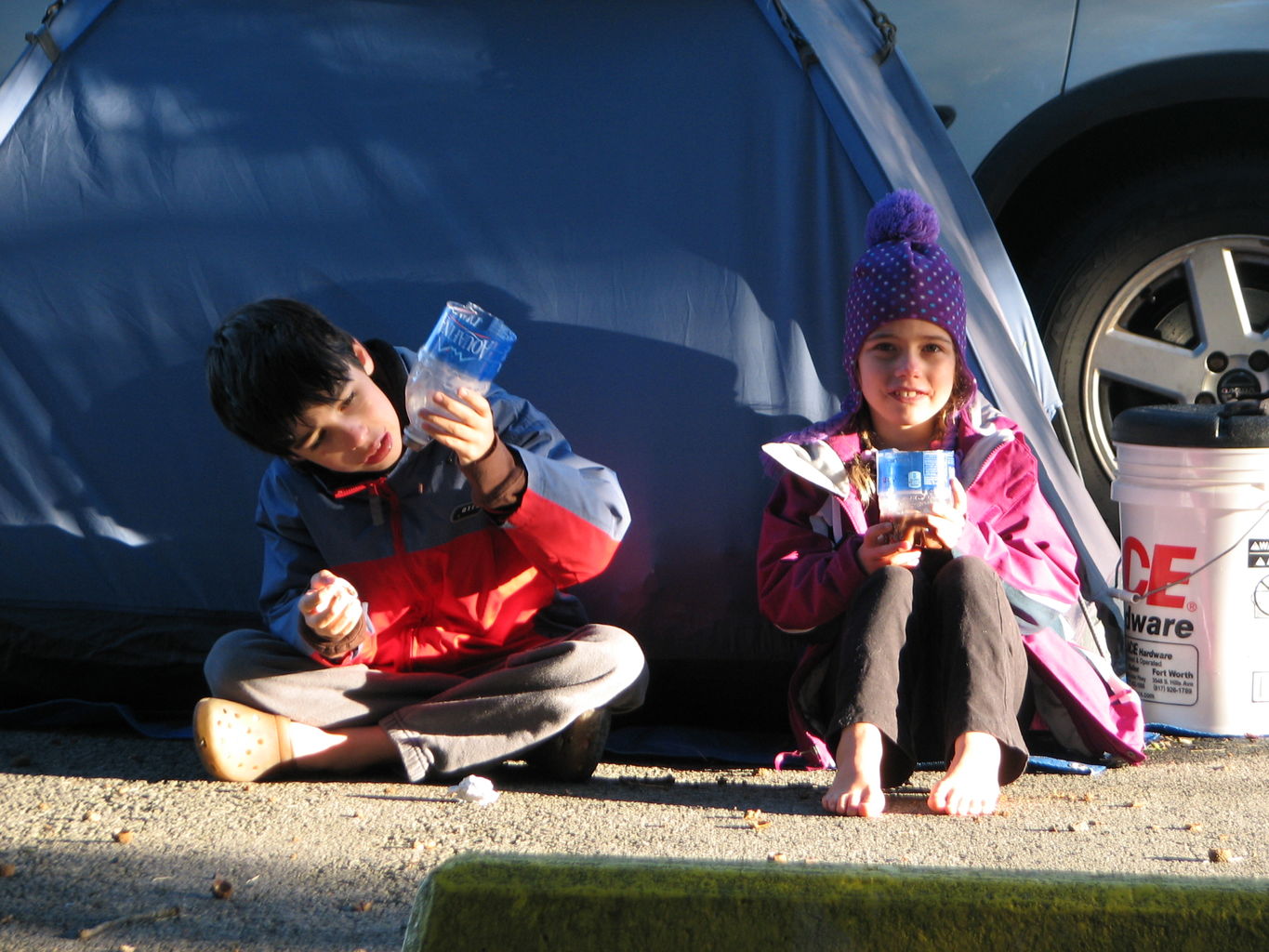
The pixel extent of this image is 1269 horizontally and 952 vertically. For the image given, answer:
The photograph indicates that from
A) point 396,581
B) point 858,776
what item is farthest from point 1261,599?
point 396,581

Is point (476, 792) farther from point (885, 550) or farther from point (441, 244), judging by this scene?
point (441, 244)

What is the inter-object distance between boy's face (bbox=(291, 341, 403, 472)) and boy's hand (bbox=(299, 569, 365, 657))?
8.3 inches

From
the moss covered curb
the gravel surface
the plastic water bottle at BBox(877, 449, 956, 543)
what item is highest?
the plastic water bottle at BBox(877, 449, 956, 543)

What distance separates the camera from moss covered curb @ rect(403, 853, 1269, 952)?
1199 mm

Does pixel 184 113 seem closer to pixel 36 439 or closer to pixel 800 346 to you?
pixel 36 439

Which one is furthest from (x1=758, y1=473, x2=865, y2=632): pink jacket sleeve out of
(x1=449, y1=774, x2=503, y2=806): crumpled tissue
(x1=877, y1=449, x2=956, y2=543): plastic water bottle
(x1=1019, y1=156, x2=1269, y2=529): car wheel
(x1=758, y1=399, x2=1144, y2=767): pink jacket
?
(x1=1019, y1=156, x2=1269, y2=529): car wheel

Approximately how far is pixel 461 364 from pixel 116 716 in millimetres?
1386

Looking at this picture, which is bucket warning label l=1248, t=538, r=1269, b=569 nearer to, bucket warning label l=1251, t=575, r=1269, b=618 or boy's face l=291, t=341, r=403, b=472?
bucket warning label l=1251, t=575, r=1269, b=618

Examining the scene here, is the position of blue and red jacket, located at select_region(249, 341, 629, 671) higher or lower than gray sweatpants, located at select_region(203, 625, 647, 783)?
higher

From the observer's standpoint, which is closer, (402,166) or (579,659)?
(579,659)

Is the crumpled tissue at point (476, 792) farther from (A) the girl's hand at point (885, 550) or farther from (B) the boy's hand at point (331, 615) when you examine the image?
(A) the girl's hand at point (885, 550)

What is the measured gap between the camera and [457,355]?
2.23m

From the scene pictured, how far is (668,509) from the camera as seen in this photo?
9.57 ft

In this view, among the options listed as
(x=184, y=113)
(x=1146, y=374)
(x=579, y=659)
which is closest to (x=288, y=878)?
→ (x=579, y=659)
